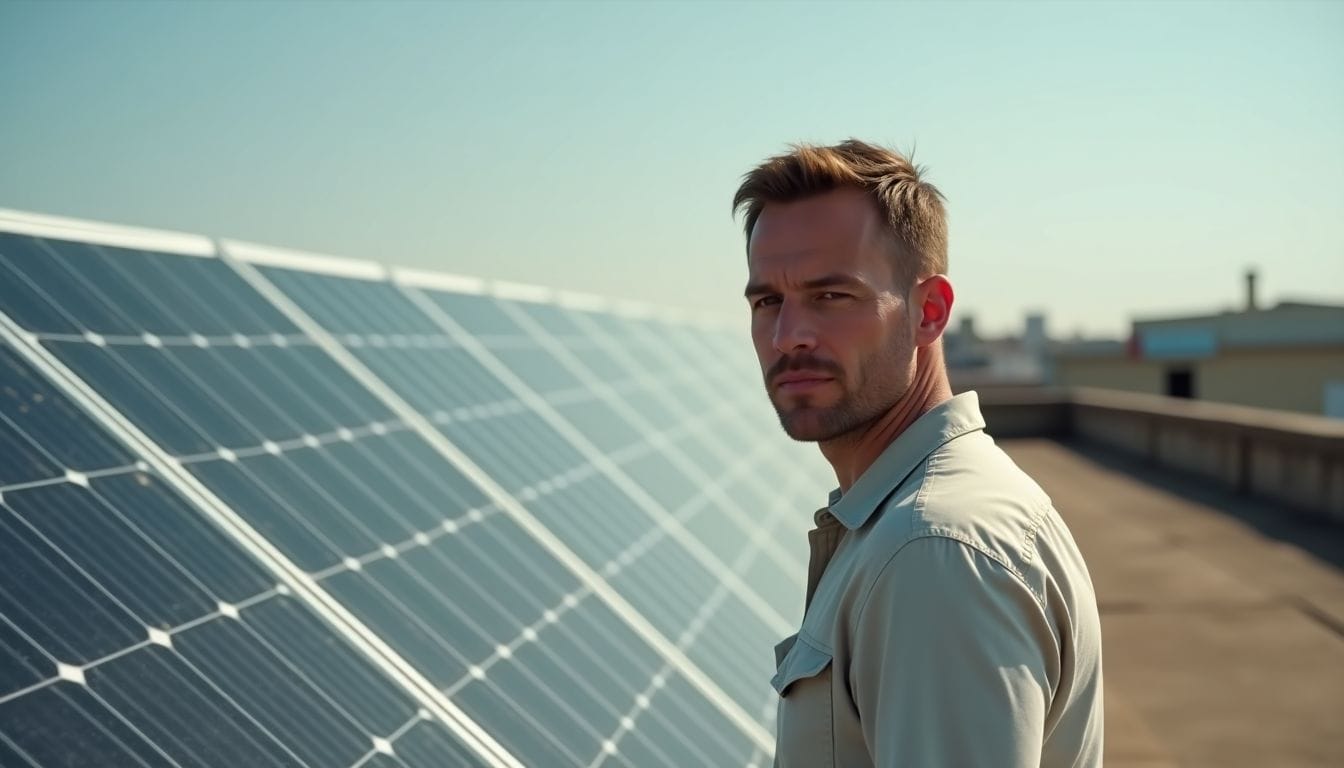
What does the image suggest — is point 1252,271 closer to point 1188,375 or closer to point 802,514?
point 1188,375

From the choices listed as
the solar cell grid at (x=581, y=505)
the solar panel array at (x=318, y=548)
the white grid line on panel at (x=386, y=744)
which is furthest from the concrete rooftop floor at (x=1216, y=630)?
the white grid line on panel at (x=386, y=744)

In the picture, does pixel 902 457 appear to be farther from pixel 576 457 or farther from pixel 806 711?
pixel 576 457

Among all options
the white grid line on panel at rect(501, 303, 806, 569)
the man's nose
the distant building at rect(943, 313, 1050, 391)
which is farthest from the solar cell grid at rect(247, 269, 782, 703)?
the distant building at rect(943, 313, 1050, 391)

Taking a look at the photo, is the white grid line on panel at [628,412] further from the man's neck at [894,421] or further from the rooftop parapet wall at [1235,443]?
the rooftop parapet wall at [1235,443]

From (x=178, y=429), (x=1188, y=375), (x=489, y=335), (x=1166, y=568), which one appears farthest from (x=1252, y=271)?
(x=178, y=429)

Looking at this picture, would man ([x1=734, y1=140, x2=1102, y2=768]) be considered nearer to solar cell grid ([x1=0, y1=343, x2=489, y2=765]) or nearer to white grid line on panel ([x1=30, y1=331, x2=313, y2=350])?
solar cell grid ([x1=0, y1=343, x2=489, y2=765])

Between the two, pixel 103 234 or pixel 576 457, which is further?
pixel 576 457

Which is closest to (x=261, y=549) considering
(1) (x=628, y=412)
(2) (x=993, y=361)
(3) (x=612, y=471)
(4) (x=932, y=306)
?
(4) (x=932, y=306)
